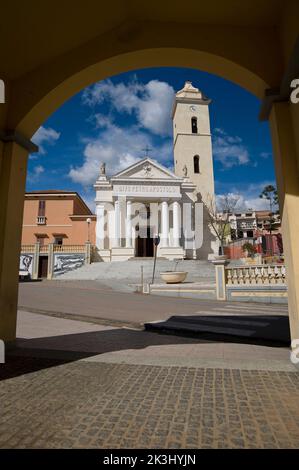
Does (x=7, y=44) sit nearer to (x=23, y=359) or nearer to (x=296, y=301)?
(x=23, y=359)

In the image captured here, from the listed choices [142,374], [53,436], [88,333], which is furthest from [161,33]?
[88,333]

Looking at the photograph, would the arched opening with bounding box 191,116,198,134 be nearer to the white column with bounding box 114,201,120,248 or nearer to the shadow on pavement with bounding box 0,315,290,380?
the white column with bounding box 114,201,120,248

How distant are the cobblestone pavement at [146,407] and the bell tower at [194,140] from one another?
36.9 m

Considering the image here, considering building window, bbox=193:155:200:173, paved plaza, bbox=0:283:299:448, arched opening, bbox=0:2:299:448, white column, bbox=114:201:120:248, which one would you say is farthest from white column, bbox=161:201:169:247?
paved plaza, bbox=0:283:299:448

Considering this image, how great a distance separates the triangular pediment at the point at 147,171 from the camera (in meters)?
33.2

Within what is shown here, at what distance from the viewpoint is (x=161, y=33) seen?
12.8 ft

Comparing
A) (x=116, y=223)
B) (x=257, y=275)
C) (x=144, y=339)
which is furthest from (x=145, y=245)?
(x=144, y=339)

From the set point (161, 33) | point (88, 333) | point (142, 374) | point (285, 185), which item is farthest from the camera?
point (88, 333)

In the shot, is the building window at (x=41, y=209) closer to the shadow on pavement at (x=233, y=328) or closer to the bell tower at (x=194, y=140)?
the bell tower at (x=194, y=140)

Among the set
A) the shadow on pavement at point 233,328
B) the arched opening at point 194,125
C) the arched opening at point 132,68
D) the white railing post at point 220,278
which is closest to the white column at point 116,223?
the arched opening at point 194,125

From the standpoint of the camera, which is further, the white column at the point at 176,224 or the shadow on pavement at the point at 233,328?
the white column at the point at 176,224

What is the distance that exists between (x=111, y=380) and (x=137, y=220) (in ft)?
99.2

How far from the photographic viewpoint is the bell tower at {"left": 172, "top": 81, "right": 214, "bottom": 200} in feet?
130

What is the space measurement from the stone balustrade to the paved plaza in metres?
8.20
